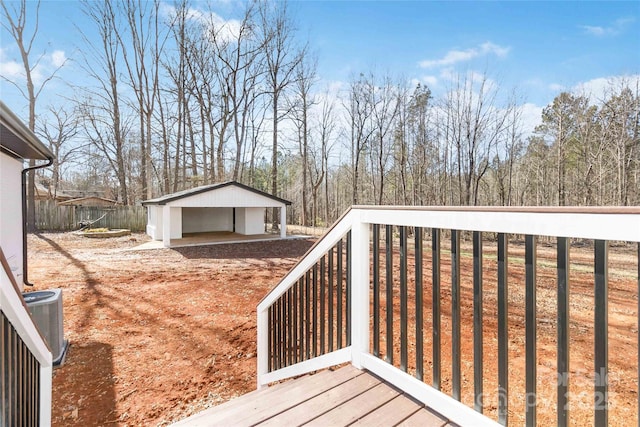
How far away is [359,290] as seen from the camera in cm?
178

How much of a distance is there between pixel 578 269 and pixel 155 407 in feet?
31.3

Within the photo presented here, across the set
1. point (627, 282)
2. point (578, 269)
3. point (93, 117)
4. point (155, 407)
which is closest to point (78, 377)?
point (155, 407)

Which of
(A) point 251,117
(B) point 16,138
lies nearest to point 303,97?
(A) point 251,117

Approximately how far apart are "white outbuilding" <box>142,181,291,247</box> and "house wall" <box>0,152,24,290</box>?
20.0ft

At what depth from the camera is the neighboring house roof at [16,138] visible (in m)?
2.61

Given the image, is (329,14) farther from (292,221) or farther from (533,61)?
(292,221)

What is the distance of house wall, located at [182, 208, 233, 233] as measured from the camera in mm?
15500

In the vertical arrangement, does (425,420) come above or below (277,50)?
below

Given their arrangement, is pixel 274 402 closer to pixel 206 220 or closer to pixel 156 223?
pixel 156 223

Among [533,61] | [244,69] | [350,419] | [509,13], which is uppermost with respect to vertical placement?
[244,69]

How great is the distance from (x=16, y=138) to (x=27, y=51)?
1700cm

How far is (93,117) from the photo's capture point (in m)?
18.4

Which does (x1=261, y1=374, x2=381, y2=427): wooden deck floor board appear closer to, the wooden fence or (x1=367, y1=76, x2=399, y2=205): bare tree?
(x1=367, y1=76, x2=399, y2=205): bare tree

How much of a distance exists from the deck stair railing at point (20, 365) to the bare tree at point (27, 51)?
57.6ft
